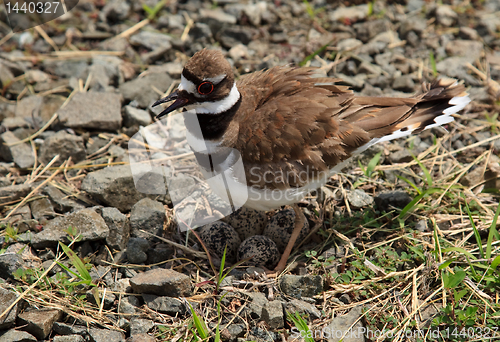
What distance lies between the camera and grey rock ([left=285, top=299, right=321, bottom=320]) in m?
2.88

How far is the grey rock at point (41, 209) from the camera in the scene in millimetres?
3520

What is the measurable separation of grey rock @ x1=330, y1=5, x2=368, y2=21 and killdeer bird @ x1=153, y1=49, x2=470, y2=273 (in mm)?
2493

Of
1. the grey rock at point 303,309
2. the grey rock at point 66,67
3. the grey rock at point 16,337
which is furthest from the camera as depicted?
the grey rock at point 66,67

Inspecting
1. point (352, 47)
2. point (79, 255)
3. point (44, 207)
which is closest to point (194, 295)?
point (79, 255)

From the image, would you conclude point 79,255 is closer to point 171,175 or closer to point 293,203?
point 171,175

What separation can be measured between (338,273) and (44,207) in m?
2.43

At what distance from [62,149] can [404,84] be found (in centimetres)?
351

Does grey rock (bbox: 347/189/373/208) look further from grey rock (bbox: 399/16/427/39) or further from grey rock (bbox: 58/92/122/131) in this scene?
grey rock (bbox: 399/16/427/39)

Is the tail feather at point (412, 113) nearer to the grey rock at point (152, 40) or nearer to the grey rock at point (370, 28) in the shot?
the grey rock at point (370, 28)

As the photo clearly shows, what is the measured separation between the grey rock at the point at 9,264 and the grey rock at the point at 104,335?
74 cm

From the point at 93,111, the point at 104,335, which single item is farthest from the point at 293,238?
the point at 93,111

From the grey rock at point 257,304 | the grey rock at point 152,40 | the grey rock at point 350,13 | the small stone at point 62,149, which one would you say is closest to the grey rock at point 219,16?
the grey rock at point 152,40

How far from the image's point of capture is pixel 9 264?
297 centimetres

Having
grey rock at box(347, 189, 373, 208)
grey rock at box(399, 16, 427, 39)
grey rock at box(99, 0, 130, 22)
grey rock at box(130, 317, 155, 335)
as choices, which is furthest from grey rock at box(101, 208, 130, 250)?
grey rock at box(399, 16, 427, 39)
